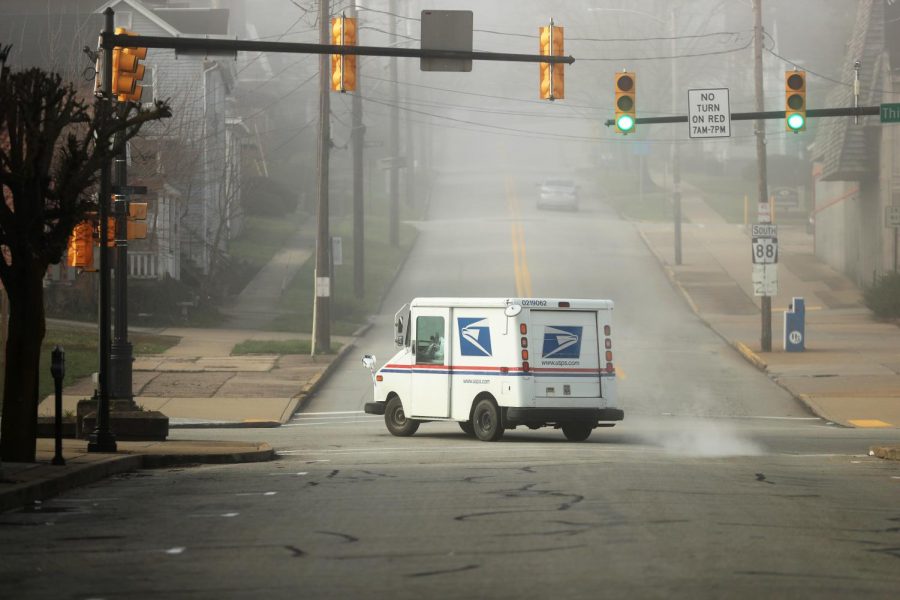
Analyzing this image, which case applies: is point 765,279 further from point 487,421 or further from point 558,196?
point 558,196

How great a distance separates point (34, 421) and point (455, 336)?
769cm

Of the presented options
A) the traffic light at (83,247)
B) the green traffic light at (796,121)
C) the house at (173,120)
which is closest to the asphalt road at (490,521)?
the traffic light at (83,247)

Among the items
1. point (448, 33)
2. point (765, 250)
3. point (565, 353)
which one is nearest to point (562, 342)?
point (565, 353)

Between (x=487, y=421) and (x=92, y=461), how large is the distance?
22.8 feet

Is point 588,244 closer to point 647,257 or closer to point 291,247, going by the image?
point 647,257

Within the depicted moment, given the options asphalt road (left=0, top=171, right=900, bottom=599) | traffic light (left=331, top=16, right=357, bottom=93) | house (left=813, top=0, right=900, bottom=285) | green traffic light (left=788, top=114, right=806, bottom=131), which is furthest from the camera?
house (left=813, top=0, right=900, bottom=285)

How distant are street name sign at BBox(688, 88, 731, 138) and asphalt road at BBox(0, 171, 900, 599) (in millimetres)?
6262

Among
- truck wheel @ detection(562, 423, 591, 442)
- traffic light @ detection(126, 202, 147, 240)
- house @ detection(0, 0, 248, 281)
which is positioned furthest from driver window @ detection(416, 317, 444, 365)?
house @ detection(0, 0, 248, 281)

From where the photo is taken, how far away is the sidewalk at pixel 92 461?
1341cm

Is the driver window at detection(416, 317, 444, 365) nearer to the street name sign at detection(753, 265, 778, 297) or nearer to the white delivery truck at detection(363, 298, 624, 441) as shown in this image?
the white delivery truck at detection(363, 298, 624, 441)

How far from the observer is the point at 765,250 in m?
35.9

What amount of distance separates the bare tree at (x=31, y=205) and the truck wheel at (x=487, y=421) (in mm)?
7520

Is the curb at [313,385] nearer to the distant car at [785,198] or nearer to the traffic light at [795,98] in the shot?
the traffic light at [795,98]

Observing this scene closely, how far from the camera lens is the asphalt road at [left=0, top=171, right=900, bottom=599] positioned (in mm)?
8836
